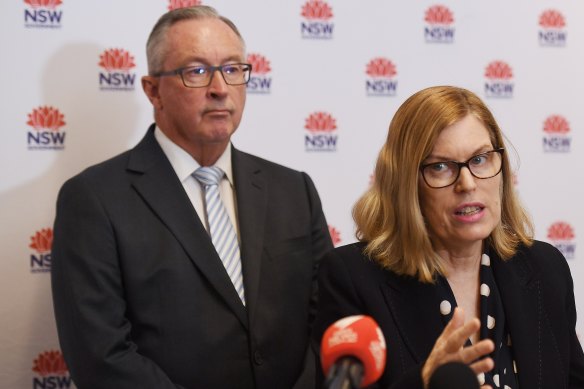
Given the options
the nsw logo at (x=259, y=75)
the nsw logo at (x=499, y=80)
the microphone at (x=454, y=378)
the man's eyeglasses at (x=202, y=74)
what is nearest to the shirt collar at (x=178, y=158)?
the man's eyeglasses at (x=202, y=74)

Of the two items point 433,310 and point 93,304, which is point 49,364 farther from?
point 433,310

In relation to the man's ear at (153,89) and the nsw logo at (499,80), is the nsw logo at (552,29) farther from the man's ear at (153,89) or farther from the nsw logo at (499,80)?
the man's ear at (153,89)

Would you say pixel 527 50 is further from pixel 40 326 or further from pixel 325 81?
pixel 40 326

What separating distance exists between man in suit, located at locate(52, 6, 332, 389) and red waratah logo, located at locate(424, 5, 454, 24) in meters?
1.07

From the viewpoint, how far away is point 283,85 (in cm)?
278

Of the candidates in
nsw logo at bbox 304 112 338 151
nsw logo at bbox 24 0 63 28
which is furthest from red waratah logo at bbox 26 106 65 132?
nsw logo at bbox 304 112 338 151

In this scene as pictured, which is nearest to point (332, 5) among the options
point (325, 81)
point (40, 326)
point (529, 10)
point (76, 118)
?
point (325, 81)

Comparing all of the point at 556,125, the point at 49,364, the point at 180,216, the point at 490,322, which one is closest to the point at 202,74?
the point at 180,216

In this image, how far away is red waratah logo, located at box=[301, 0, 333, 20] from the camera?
2.80 m

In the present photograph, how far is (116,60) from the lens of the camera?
2578 millimetres

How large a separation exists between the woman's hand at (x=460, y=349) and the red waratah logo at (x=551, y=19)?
6.70ft

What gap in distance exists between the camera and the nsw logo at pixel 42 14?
2.50 metres

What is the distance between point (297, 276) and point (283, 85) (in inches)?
34.9

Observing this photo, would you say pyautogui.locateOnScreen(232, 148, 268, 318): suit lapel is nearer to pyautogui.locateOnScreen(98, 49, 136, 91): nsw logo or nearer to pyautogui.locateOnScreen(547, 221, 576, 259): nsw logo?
pyautogui.locateOnScreen(98, 49, 136, 91): nsw logo
